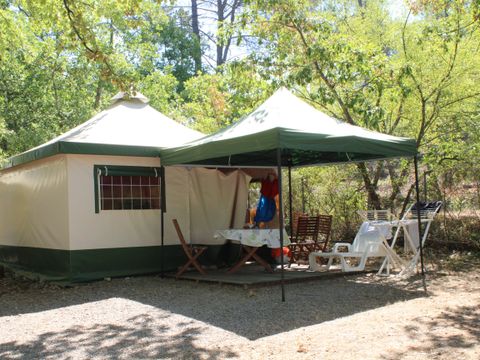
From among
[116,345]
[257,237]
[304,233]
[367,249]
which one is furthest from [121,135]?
[116,345]

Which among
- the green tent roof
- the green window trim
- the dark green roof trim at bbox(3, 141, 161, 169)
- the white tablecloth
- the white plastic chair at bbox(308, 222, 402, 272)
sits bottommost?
the white plastic chair at bbox(308, 222, 402, 272)

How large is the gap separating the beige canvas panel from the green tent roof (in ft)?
2.38

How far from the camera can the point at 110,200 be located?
26.7 feet

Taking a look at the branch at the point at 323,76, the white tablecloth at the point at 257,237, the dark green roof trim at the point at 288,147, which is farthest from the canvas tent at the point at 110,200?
the branch at the point at 323,76

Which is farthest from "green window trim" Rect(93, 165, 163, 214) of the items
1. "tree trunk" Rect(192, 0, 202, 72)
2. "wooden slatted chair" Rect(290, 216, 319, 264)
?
"tree trunk" Rect(192, 0, 202, 72)

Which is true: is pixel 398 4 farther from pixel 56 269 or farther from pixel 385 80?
pixel 56 269

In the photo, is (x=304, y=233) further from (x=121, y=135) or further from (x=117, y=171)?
(x=121, y=135)

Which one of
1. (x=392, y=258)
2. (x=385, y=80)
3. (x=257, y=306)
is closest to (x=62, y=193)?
(x=257, y=306)

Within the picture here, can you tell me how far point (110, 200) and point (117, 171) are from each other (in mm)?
440

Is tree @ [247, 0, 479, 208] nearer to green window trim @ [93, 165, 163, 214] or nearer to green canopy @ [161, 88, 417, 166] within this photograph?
green canopy @ [161, 88, 417, 166]

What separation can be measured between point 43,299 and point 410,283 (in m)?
4.45

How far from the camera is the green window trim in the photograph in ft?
26.0

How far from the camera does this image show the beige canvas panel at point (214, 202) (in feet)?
29.0

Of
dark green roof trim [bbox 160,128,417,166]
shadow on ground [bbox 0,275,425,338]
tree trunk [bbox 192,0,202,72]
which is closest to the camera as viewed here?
shadow on ground [bbox 0,275,425,338]
